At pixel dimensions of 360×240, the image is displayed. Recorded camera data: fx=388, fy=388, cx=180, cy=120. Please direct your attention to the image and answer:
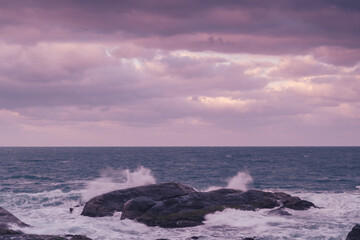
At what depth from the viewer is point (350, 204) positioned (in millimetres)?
33062

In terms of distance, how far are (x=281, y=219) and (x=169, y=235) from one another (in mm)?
8193

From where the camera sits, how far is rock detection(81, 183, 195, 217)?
28531 mm

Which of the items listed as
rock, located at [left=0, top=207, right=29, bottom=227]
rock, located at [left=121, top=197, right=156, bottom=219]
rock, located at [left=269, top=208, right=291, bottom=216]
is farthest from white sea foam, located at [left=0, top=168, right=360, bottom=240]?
rock, located at [left=0, top=207, right=29, bottom=227]

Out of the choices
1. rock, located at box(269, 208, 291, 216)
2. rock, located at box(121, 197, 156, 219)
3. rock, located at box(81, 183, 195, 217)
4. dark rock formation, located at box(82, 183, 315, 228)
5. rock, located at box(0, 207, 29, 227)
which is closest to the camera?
rock, located at box(0, 207, 29, 227)

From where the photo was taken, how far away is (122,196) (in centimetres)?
3083

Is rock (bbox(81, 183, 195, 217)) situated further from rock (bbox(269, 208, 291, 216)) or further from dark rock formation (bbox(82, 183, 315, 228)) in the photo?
rock (bbox(269, 208, 291, 216))

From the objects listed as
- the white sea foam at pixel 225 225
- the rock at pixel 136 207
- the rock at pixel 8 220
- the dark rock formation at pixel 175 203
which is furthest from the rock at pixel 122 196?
the rock at pixel 8 220

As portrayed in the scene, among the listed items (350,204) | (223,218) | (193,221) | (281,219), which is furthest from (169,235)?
(350,204)

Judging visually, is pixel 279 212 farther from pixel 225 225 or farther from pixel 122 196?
pixel 122 196

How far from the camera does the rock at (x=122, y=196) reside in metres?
28.5

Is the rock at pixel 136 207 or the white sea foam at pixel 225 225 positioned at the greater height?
the rock at pixel 136 207

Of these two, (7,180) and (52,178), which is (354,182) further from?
(7,180)

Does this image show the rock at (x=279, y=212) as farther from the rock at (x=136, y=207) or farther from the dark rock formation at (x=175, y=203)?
the rock at (x=136, y=207)

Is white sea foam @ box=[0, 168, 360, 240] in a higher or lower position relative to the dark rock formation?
lower
